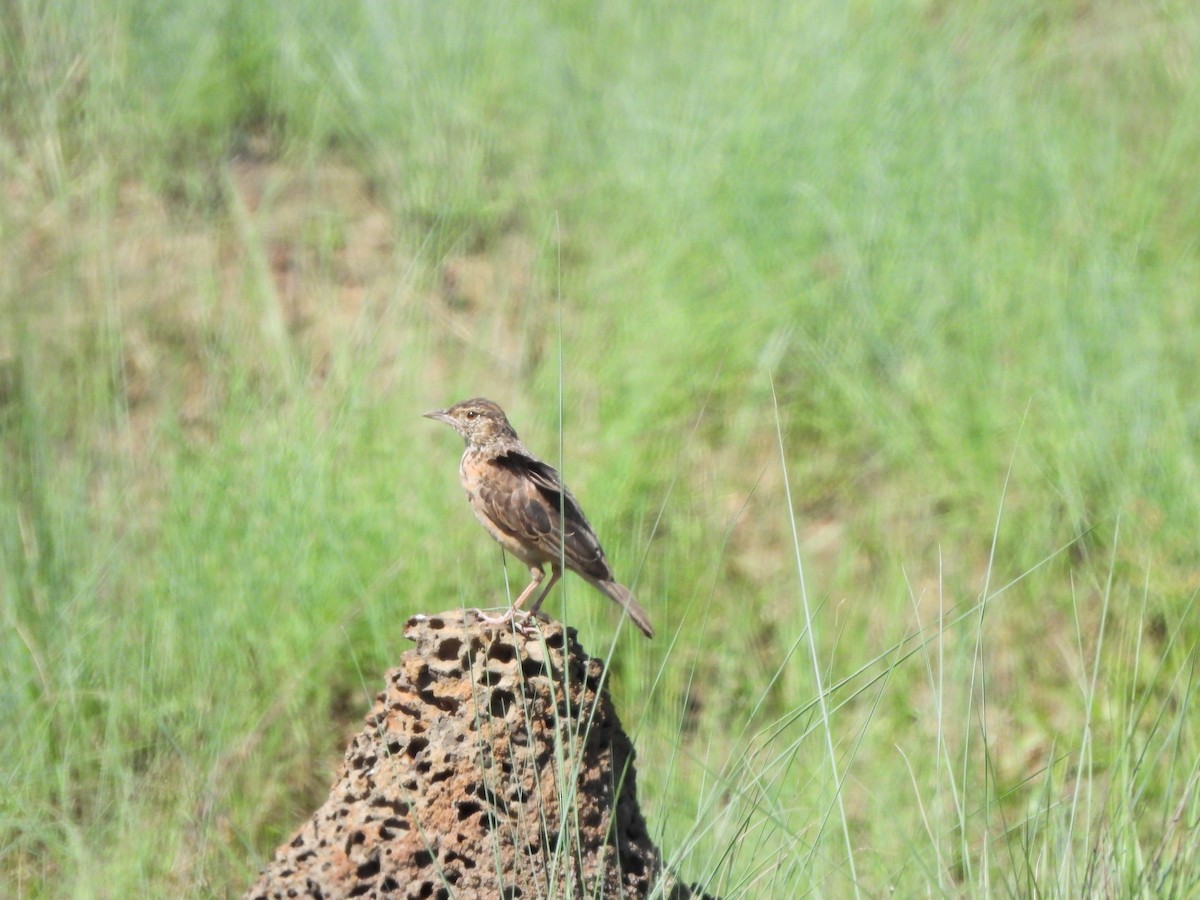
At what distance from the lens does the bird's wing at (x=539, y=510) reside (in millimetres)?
4789

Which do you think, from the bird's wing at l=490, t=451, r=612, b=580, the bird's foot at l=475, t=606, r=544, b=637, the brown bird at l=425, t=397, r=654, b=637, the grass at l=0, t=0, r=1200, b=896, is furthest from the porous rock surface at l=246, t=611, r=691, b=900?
the grass at l=0, t=0, r=1200, b=896

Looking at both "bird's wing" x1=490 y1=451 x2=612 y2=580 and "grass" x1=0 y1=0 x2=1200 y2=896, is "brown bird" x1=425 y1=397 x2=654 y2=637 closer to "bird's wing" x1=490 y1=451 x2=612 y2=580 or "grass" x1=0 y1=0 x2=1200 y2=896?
"bird's wing" x1=490 y1=451 x2=612 y2=580

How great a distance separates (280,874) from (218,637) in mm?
2152

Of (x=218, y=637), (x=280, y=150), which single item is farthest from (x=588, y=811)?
(x=280, y=150)

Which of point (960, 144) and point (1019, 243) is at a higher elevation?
point (960, 144)

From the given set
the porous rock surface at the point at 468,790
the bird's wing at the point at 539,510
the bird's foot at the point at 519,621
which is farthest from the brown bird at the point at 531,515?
the porous rock surface at the point at 468,790

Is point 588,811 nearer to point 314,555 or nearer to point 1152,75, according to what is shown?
point 314,555

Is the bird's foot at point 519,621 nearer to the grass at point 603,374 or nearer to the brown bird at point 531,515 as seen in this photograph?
the brown bird at point 531,515

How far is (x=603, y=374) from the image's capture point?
737cm

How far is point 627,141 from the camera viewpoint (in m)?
8.31

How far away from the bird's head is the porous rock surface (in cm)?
145

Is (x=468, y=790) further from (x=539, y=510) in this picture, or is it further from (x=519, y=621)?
(x=539, y=510)

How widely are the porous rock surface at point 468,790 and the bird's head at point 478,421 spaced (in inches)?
57.0

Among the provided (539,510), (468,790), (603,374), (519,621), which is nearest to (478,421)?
(539,510)
